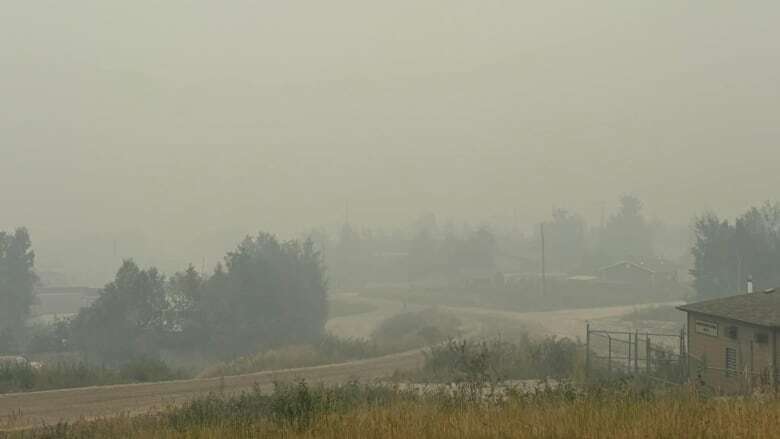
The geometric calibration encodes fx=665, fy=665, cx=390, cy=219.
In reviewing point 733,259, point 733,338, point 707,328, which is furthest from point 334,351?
point 733,259

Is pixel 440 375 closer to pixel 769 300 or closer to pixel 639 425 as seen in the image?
pixel 769 300

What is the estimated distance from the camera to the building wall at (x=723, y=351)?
91.1 feet

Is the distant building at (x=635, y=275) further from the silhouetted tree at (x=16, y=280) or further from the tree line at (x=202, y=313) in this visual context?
the silhouetted tree at (x=16, y=280)

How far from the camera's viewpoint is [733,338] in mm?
29672

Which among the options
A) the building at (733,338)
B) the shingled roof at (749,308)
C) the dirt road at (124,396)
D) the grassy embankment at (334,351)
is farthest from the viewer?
the grassy embankment at (334,351)

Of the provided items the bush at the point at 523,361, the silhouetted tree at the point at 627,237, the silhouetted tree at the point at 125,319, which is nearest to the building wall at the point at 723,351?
the bush at the point at 523,361

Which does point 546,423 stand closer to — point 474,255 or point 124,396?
point 124,396

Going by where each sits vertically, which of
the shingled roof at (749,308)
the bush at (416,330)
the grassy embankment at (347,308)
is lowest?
the grassy embankment at (347,308)

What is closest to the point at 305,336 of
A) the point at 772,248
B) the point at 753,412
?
the point at 772,248

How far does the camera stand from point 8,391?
1133 inches

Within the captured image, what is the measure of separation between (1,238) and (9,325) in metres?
12.9

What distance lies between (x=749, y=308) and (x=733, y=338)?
67.3 inches

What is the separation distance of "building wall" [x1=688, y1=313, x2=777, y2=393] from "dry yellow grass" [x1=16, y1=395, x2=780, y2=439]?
63.3 feet

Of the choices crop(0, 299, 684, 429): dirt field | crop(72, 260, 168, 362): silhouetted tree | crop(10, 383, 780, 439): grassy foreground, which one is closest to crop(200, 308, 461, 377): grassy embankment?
crop(0, 299, 684, 429): dirt field
